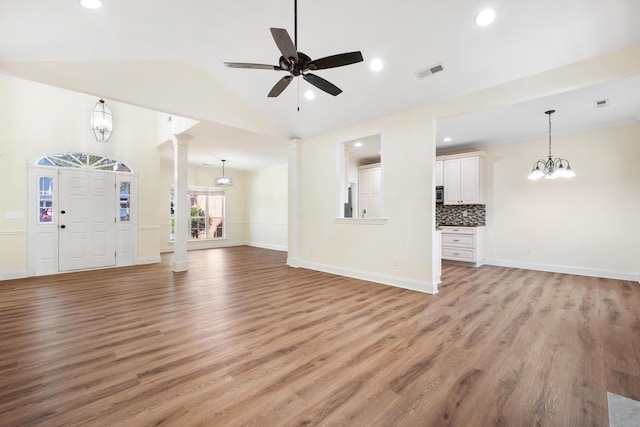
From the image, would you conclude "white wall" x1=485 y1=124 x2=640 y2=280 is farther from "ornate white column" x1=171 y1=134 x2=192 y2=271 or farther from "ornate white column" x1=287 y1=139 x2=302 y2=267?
"ornate white column" x1=171 y1=134 x2=192 y2=271

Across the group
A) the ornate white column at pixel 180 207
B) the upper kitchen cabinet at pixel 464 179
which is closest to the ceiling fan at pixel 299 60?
the ornate white column at pixel 180 207

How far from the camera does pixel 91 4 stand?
2.85 m

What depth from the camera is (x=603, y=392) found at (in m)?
1.83

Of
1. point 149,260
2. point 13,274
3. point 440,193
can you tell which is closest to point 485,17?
point 440,193

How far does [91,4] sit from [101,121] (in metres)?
3.33

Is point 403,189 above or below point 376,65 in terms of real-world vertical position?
below

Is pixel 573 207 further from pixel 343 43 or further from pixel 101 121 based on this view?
pixel 101 121

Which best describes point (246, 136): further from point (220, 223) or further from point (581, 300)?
point (581, 300)

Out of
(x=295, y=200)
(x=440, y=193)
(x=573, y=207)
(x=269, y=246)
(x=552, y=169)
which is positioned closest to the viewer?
(x=552, y=169)

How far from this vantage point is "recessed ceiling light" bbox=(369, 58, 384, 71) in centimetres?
360

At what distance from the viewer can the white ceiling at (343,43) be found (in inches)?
106

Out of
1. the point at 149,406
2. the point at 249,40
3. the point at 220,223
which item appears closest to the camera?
the point at 149,406

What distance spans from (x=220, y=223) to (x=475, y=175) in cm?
846

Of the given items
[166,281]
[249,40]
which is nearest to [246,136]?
[249,40]
